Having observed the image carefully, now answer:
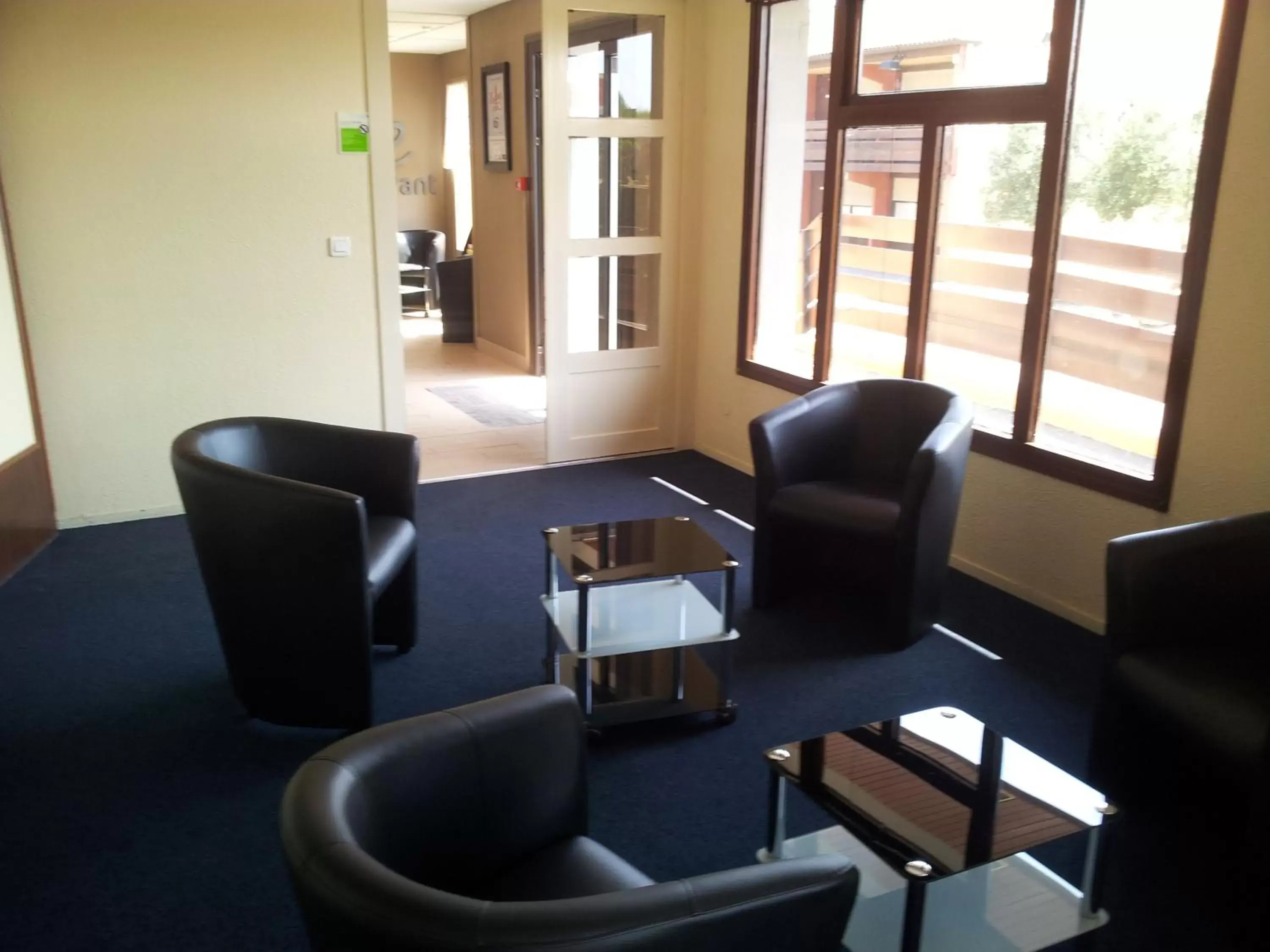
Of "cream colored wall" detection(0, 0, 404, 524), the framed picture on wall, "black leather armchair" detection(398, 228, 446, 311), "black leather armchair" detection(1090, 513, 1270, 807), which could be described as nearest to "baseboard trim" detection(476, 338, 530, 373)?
the framed picture on wall

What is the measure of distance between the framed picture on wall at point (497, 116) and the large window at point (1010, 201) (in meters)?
2.85

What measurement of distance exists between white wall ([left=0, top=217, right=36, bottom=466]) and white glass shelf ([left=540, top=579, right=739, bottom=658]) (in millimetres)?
2346

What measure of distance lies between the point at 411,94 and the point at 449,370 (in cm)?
374

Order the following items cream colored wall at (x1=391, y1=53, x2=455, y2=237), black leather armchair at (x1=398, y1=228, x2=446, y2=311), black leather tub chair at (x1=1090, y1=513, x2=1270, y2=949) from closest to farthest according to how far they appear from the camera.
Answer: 1. black leather tub chair at (x1=1090, y1=513, x2=1270, y2=949)
2. black leather armchair at (x1=398, y1=228, x2=446, y2=311)
3. cream colored wall at (x1=391, y1=53, x2=455, y2=237)

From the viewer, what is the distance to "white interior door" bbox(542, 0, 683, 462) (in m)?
5.18

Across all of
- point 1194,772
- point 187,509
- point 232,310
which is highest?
point 232,310

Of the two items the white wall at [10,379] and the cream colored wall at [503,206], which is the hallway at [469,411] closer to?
the cream colored wall at [503,206]

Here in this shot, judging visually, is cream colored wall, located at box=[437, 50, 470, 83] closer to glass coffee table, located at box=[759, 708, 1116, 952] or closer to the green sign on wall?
the green sign on wall

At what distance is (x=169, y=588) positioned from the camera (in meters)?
4.01

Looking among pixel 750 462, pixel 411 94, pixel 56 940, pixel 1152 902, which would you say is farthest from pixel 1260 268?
pixel 411 94

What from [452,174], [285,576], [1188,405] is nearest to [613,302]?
[1188,405]

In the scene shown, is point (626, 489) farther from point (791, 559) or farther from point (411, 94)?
point (411, 94)

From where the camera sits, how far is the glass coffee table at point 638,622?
303 centimetres

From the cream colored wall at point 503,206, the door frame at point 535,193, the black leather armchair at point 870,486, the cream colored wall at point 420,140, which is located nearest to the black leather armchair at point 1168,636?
the black leather armchair at point 870,486
